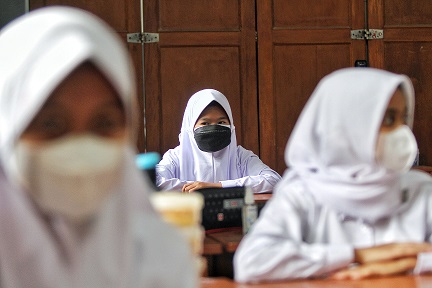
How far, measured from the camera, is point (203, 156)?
4.88 meters

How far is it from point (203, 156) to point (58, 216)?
3790mm

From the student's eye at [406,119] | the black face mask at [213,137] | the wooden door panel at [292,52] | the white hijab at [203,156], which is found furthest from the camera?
the wooden door panel at [292,52]

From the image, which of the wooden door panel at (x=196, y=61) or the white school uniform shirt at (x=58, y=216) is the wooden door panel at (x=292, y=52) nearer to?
the wooden door panel at (x=196, y=61)

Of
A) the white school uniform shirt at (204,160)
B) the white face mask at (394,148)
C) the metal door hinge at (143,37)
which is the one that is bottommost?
the white school uniform shirt at (204,160)

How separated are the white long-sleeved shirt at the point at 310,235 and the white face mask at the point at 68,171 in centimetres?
93

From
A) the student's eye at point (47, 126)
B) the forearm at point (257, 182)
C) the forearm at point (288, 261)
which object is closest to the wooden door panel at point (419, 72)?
the forearm at point (257, 182)

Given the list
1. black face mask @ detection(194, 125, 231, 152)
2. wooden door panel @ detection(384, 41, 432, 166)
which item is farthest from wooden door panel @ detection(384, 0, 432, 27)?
black face mask @ detection(194, 125, 231, 152)

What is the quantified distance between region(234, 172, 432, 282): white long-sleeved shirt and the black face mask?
102 inches

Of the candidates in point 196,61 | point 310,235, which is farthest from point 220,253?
point 196,61

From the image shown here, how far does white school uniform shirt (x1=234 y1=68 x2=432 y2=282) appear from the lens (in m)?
1.94

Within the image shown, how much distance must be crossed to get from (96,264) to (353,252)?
1010 mm

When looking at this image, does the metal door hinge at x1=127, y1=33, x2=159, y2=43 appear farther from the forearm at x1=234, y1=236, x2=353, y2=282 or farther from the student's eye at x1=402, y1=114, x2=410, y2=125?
the forearm at x1=234, y1=236, x2=353, y2=282

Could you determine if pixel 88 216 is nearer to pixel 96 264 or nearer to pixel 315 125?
pixel 96 264

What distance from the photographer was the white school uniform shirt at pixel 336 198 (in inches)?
76.2
